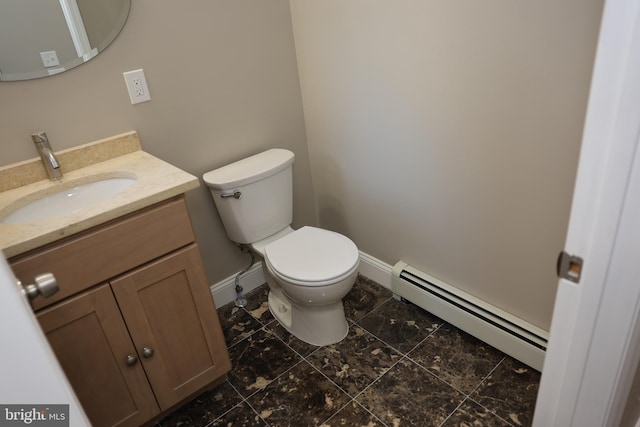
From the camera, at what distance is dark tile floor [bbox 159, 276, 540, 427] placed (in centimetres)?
162

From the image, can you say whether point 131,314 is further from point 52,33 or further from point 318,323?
point 52,33

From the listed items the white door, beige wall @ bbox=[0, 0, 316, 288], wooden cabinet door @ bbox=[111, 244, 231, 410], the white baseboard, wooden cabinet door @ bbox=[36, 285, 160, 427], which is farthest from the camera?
the white baseboard

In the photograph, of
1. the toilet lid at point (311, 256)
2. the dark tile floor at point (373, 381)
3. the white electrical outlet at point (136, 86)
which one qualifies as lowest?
the dark tile floor at point (373, 381)

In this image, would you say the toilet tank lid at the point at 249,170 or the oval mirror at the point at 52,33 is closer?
the oval mirror at the point at 52,33

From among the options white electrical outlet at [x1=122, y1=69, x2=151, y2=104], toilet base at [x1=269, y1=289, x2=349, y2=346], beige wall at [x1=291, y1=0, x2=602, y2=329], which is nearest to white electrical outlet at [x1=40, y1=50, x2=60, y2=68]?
white electrical outlet at [x1=122, y1=69, x2=151, y2=104]

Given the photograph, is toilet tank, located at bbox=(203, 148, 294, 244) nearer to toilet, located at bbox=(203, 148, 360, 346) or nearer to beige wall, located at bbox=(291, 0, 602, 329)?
toilet, located at bbox=(203, 148, 360, 346)

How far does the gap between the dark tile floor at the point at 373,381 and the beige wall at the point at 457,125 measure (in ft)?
0.81

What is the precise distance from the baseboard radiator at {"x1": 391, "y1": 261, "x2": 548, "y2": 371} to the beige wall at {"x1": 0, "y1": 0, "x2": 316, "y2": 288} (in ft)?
2.60

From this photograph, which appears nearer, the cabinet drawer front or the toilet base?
the cabinet drawer front

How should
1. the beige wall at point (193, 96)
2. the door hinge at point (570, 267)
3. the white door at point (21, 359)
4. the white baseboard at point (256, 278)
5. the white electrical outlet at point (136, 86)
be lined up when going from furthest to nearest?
the white baseboard at point (256, 278) < the white electrical outlet at point (136, 86) < the beige wall at point (193, 96) < the door hinge at point (570, 267) < the white door at point (21, 359)

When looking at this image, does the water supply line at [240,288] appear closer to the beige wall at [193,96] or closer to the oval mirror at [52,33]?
the beige wall at [193,96]

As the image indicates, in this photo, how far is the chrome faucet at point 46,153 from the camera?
60.3 inches

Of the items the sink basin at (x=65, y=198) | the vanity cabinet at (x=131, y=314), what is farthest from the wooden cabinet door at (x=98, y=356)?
the sink basin at (x=65, y=198)

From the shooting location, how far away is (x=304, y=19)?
202 cm
